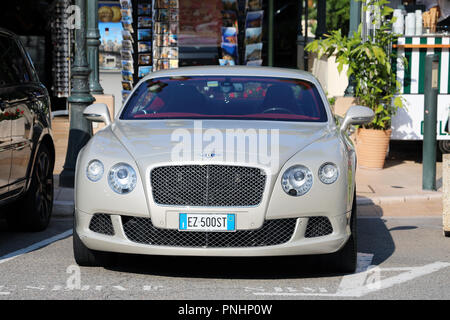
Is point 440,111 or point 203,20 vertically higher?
point 203,20

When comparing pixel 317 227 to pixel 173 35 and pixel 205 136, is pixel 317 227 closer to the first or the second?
pixel 205 136

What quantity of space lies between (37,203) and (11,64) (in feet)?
4.24

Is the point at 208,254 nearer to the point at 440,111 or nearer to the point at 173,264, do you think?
the point at 173,264

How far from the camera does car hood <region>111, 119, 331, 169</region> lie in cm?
611

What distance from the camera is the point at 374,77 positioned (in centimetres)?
1273

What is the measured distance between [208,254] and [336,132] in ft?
5.20

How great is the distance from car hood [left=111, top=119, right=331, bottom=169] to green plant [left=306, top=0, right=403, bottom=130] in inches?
225

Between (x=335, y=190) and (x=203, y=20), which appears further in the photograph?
(x=203, y=20)

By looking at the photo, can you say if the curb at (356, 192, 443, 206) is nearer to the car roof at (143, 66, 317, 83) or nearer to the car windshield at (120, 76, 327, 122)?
the car roof at (143, 66, 317, 83)

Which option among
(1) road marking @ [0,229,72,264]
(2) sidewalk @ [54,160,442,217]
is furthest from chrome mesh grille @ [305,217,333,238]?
(2) sidewalk @ [54,160,442,217]

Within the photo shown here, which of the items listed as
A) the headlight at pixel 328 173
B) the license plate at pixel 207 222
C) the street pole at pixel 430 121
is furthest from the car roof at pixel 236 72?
the street pole at pixel 430 121

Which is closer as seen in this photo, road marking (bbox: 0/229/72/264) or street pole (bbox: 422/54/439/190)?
road marking (bbox: 0/229/72/264)
